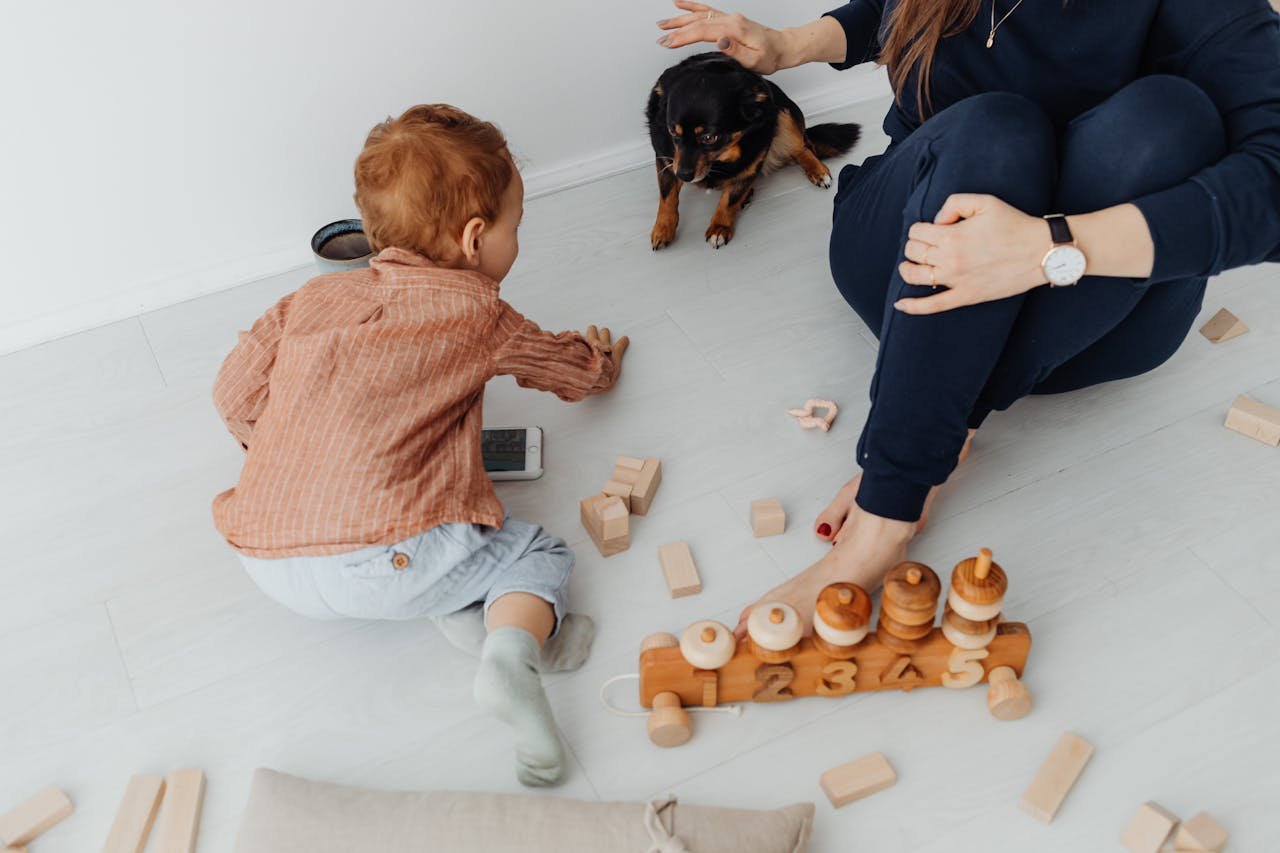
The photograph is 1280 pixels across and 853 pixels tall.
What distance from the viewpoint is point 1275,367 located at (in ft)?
5.11

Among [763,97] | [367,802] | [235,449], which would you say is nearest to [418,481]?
[367,802]

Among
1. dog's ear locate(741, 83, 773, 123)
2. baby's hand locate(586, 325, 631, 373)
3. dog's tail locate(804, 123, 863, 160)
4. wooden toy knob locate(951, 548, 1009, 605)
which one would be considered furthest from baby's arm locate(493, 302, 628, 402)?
dog's tail locate(804, 123, 863, 160)

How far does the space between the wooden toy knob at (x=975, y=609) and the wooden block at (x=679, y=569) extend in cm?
34

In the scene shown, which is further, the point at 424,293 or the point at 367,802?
the point at 424,293

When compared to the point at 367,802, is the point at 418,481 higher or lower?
higher

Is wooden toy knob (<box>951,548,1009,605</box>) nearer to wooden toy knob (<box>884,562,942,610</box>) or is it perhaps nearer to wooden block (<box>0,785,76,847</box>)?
wooden toy knob (<box>884,562,942,610</box>)

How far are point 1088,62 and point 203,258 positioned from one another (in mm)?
1405

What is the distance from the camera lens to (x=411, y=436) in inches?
46.7

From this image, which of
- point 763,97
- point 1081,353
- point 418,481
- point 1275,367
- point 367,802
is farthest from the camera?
point 763,97

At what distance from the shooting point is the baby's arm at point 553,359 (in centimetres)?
130

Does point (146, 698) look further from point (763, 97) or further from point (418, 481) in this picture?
point (763, 97)

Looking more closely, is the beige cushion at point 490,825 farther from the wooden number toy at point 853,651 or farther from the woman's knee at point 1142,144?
the woman's knee at point 1142,144

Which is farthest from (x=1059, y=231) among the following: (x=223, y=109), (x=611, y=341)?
(x=223, y=109)

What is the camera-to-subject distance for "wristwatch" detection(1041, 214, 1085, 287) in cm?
106
